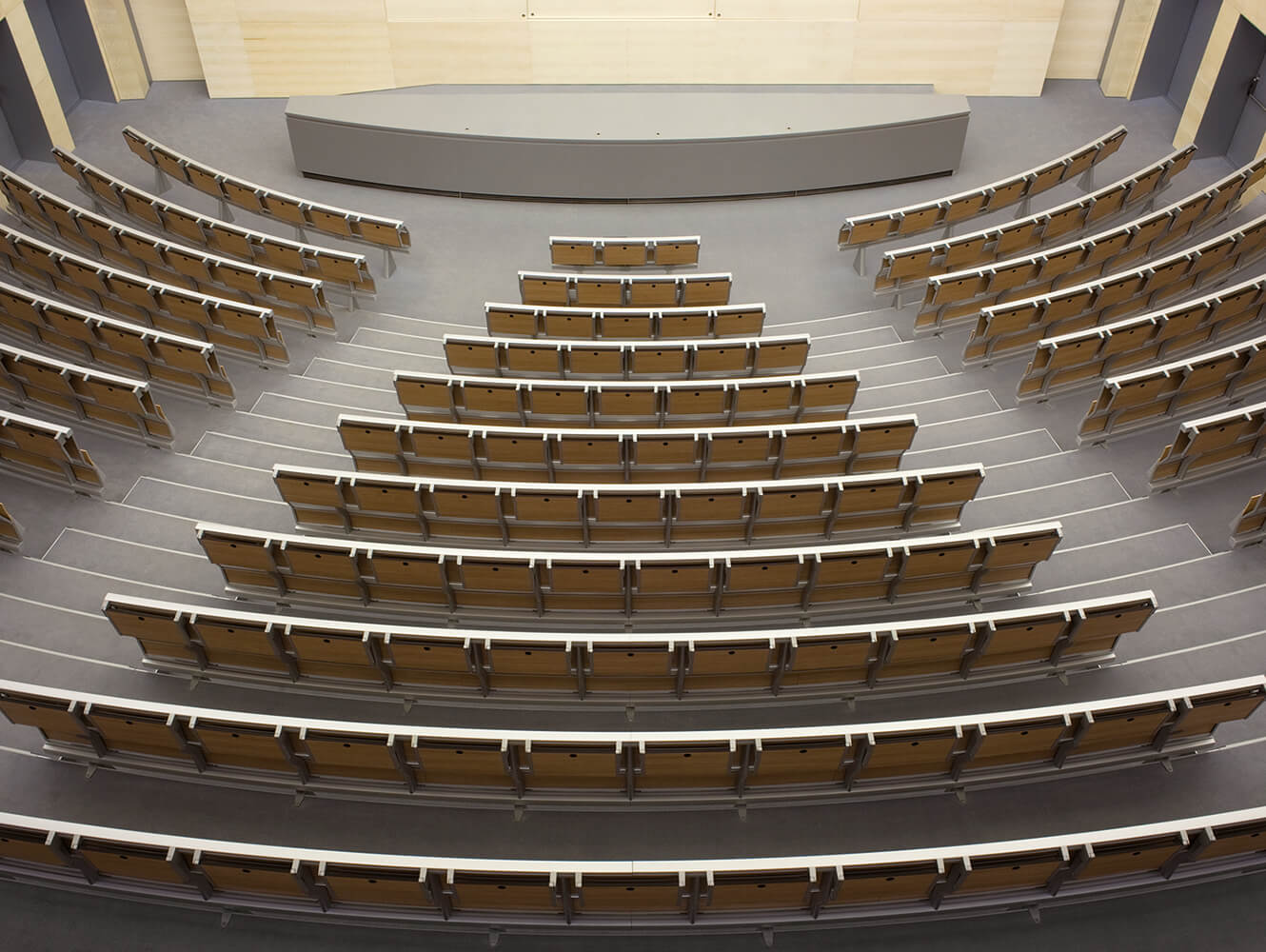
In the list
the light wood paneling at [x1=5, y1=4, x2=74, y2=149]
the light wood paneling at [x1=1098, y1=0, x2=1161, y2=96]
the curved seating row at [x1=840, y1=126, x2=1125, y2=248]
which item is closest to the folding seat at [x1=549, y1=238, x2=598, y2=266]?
the curved seating row at [x1=840, y1=126, x2=1125, y2=248]

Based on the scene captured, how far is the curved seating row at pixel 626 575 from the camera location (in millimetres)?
2902

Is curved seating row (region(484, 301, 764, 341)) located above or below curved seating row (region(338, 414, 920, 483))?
above

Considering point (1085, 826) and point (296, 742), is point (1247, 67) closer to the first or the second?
point (1085, 826)

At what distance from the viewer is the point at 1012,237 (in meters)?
4.57

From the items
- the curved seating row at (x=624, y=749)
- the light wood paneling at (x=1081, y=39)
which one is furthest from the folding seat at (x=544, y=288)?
the light wood paneling at (x=1081, y=39)

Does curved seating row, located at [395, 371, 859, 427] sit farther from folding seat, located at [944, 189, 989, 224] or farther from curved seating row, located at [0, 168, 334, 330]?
folding seat, located at [944, 189, 989, 224]

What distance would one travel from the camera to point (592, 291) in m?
4.49

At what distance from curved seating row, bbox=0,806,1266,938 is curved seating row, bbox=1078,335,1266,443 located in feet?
5.16

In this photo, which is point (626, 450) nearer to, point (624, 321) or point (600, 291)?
point (624, 321)

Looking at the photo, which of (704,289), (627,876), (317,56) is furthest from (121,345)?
(317,56)

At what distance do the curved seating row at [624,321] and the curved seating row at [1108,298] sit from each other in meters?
0.90

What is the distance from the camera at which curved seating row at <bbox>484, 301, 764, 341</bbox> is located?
13.5 ft

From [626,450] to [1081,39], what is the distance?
14.9 feet

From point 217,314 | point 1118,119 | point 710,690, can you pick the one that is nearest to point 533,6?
point 217,314
